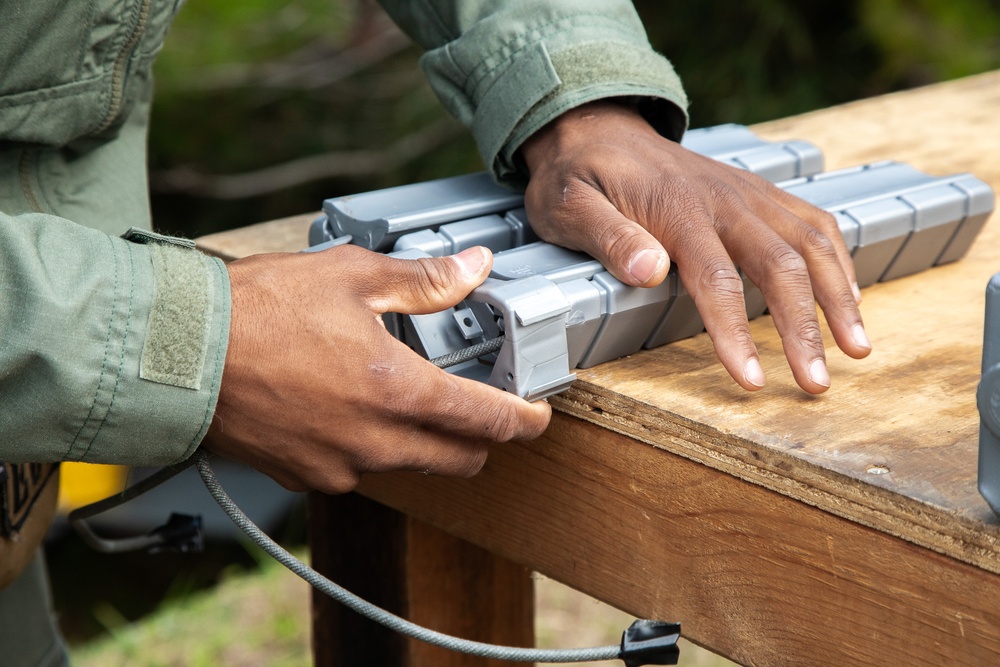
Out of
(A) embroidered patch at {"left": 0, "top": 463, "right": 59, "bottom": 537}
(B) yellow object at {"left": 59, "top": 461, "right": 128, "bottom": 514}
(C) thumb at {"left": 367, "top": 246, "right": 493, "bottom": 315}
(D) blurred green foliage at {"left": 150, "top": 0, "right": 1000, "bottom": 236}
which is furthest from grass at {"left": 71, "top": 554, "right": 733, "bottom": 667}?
(C) thumb at {"left": 367, "top": 246, "right": 493, "bottom": 315}

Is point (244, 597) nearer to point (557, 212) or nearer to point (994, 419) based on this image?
point (557, 212)

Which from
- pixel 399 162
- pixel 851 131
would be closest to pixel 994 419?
pixel 851 131

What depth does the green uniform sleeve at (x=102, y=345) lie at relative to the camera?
633mm

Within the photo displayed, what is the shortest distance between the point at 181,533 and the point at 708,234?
54 centimetres

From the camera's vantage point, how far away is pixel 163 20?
912 millimetres

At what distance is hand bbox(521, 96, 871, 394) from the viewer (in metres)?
0.77

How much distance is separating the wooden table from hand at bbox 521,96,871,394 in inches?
1.5

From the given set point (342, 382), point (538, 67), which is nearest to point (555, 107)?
point (538, 67)

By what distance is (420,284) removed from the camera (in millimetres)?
714

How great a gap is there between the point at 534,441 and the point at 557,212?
19 centimetres

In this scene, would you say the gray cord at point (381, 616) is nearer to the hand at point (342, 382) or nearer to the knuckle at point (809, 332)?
the hand at point (342, 382)

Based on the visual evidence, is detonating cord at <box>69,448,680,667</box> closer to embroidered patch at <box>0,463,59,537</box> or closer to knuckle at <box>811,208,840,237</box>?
embroidered patch at <box>0,463,59,537</box>

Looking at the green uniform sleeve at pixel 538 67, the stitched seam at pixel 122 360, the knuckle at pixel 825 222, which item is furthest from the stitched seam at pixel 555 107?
the stitched seam at pixel 122 360

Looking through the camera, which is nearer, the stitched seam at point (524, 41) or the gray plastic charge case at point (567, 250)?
the gray plastic charge case at point (567, 250)
